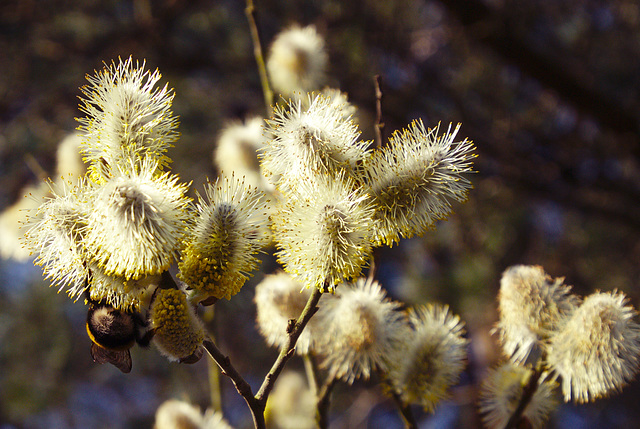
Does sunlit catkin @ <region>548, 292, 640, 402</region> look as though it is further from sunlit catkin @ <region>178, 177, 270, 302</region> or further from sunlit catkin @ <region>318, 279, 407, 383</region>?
sunlit catkin @ <region>178, 177, 270, 302</region>

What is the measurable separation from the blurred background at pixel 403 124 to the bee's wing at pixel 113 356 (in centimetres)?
213

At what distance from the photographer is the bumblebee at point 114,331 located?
0.77m

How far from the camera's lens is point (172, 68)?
3.19m

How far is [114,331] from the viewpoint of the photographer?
767 mm

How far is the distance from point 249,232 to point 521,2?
3509 millimetres

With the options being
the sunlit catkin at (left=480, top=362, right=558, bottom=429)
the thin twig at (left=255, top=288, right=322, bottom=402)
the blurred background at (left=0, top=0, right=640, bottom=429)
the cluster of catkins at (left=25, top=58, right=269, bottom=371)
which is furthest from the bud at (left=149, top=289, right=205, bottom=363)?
the blurred background at (left=0, top=0, right=640, bottom=429)

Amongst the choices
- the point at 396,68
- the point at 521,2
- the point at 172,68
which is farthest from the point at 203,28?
the point at 521,2

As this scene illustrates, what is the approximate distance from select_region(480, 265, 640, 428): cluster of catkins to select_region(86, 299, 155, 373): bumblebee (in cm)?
75

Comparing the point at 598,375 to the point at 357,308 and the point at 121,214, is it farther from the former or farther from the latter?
the point at 121,214

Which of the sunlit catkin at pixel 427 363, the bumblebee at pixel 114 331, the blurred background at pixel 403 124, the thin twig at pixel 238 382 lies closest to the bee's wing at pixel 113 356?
the bumblebee at pixel 114 331

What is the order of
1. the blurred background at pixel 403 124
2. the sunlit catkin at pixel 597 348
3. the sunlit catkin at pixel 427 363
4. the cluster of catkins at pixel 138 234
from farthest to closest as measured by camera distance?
1. the blurred background at pixel 403 124
2. the sunlit catkin at pixel 427 363
3. the sunlit catkin at pixel 597 348
4. the cluster of catkins at pixel 138 234

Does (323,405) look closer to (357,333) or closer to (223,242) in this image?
(357,333)

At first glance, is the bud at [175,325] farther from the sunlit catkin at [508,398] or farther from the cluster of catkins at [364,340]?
the sunlit catkin at [508,398]

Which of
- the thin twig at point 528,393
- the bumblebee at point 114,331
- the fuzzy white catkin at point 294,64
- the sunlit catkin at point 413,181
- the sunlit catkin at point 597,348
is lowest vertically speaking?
the bumblebee at point 114,331
